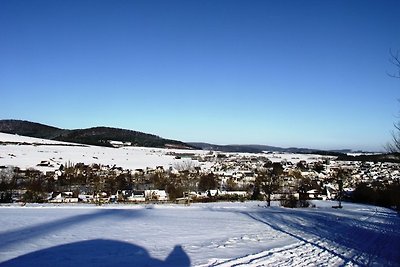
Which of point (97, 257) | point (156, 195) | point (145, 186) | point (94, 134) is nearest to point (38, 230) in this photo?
point (97, 257)

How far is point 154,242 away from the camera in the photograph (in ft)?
35.8

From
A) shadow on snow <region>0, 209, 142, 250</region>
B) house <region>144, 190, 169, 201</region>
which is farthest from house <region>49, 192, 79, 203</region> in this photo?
shadow on snow <region>0, 209, 142, 250</region>

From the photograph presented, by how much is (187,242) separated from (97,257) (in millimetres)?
2833

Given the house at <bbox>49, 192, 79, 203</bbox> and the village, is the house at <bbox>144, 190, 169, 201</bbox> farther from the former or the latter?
the house at <bbox>49, 192, 79, 203</bbox>

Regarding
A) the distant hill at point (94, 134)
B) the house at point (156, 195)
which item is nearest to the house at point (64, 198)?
the house at point (156, 195)

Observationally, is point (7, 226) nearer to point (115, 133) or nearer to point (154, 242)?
point (154, 242)

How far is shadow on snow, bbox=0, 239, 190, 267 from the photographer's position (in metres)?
8.28

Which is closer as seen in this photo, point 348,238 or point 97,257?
point 97,257

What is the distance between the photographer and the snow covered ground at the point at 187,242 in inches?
344

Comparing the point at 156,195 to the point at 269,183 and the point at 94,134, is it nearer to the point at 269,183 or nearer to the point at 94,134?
the point at 269,183

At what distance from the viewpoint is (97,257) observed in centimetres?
892

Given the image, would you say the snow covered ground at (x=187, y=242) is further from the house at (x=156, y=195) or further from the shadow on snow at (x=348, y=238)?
the house at (x=156, y=195)

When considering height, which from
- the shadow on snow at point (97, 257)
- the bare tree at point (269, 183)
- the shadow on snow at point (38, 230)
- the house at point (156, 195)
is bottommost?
the house at point (156, 195)

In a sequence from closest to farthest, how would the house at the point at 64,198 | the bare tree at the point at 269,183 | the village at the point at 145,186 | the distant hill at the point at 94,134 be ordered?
the house at the point at 64,198 → the village at the point at 145,186 → the bare tree at the point at 269,183 → the distant hill at the point at 94,134
